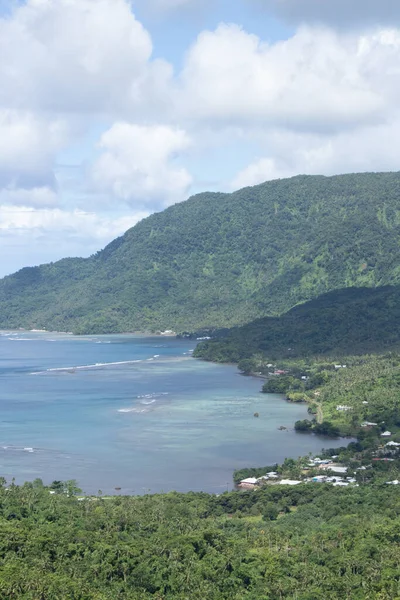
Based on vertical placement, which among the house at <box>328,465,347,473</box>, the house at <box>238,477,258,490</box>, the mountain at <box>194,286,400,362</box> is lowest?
the house at <box>328,465,347,473</box>

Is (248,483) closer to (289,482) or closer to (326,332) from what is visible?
(289,482)

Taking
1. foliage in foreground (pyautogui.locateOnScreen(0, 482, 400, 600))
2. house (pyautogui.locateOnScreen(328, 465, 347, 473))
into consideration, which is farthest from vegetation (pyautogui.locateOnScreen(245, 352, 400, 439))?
foliage in foreground (pyautogui.locateOnScreen(0, 482, 400, 600))

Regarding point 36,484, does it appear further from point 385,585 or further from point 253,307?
point 253,307

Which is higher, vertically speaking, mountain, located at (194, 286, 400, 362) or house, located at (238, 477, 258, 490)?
mountain, located at (194, 286, 400, 362)

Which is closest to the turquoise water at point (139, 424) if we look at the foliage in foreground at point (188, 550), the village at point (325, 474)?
the village at point (325, 474)

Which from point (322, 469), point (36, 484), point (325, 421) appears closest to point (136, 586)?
point (36, 484)

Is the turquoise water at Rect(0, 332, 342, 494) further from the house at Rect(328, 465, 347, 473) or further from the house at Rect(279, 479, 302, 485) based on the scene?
the house at Rect(328, 465, 347, 473)

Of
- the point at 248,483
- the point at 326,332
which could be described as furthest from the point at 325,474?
the point at 326,332
